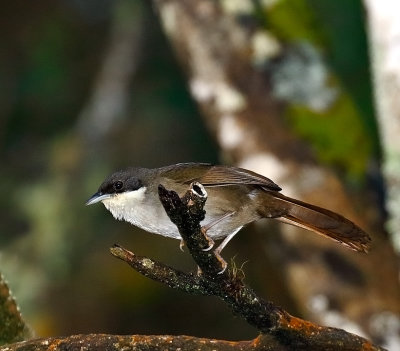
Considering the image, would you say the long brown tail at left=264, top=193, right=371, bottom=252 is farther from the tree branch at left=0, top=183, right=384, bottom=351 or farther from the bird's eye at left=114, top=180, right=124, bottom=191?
the tree branch at left=0, top=183, right=384, bottom=351

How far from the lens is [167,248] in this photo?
7363 mm

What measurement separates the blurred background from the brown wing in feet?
3.48

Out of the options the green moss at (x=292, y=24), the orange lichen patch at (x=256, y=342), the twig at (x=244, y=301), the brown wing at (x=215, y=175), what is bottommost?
the orange lichen patch at (x=256, y=342)

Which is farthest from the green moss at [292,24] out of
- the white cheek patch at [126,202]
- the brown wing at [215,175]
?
the white cheek patch at [126,202]

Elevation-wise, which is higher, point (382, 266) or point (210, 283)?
point (382, 266)

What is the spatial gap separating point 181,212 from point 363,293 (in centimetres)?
261

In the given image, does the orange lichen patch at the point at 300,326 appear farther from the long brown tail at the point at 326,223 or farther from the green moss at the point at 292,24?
the green moss at the point at 292,24

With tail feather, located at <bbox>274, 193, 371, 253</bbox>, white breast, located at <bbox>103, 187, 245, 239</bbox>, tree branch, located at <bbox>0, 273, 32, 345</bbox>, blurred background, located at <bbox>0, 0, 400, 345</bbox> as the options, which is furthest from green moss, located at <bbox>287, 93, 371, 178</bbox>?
tree branch, located at <bbox>0, 273, 32, 345</bbox>

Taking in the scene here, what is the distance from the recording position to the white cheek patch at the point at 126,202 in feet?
12.5

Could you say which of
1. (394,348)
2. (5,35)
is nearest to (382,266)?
(394,348)

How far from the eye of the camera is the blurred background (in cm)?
488

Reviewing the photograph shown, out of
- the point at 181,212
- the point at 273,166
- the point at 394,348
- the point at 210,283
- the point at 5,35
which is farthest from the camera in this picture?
the point at 5,35

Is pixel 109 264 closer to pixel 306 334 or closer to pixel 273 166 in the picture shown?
pixel 273 166

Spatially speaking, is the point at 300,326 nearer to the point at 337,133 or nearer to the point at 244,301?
the point at 244,301
